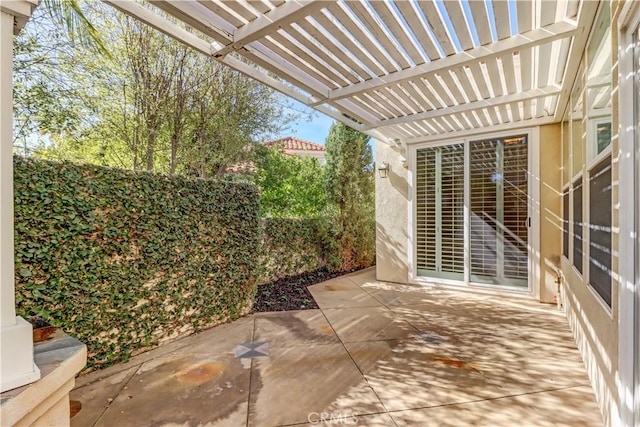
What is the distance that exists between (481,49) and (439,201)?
351 cm

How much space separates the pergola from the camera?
8.49 ft

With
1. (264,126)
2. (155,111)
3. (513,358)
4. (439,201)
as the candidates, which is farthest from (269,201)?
(513,358)

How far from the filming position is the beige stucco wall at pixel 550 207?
16.3 ft

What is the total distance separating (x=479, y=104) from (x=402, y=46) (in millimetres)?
1991

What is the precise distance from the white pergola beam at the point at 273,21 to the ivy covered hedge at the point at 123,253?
176 centimetres

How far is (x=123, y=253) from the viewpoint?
2984 millimetres

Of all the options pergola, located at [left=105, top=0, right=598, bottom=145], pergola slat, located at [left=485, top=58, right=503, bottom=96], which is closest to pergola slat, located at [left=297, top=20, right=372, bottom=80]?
pergola, located at [left=105, top=0, right=598, bottom=145]

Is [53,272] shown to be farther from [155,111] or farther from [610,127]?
[610,127]

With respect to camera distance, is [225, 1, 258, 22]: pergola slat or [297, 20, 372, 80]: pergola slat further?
[297, 20, 372, 80]: pergola slat

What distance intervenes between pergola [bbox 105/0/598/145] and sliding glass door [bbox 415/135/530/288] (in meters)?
1.11

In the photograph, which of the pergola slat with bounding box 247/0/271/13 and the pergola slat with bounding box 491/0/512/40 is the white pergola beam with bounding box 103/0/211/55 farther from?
the pergola slat with bounding box 491/0/512/40

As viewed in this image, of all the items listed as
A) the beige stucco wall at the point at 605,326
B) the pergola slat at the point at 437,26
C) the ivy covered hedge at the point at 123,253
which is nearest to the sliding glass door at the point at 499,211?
the beige stucco wall at the point at 605,326

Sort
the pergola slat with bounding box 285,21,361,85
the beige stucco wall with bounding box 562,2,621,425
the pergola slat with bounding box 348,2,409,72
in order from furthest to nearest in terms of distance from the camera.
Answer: the pergola slat with bounding box 285,21,361,85
the pergola slat with bounding box 348,2,409,72
the beige stucco wall with bounding box 562,2,621,425

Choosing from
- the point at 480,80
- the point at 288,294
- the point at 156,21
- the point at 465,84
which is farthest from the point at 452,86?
the point at 288,294
